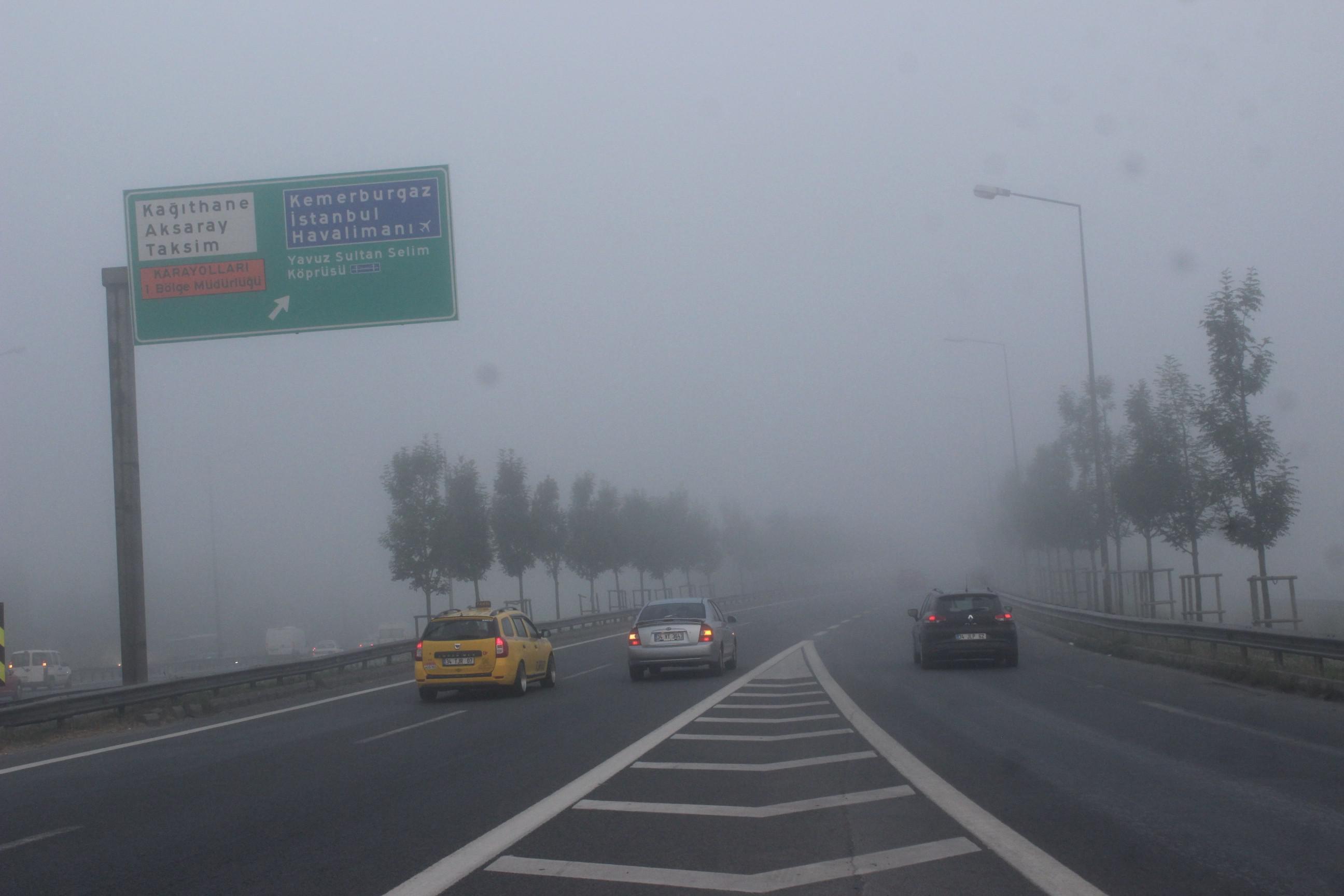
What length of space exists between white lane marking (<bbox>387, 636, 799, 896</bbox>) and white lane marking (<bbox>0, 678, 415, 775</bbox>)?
713 cm

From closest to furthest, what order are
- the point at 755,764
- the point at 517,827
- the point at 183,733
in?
1. the point at 517,827
2. the point at 755,764
3. the point at 183,733

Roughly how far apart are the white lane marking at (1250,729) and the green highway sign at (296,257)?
12261mm

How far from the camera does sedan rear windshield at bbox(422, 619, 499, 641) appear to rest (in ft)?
70.4

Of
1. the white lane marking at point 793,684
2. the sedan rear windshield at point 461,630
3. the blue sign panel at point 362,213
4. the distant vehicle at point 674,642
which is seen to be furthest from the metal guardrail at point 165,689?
the white lane marking at point 793,684

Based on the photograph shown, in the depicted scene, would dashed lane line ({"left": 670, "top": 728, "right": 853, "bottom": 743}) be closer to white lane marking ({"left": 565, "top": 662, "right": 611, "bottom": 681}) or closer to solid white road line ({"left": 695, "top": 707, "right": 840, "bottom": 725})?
solid white road line ({"left": 695, "top": 707, "right": 840, "bottom": 725})

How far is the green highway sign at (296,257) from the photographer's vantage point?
2000 cm

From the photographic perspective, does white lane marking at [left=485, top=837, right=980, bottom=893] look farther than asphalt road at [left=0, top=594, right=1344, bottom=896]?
No

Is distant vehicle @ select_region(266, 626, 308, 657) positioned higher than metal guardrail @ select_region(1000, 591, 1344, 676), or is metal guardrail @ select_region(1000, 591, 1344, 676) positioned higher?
metal guardrail @ select_region(1000, 591, 1344, 676)

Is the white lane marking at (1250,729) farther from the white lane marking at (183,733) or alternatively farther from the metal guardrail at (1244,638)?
the white lane marking at (183,733)

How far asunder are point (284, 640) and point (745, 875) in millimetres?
57415

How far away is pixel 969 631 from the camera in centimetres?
2320

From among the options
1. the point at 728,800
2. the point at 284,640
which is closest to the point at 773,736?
the point at 728,800

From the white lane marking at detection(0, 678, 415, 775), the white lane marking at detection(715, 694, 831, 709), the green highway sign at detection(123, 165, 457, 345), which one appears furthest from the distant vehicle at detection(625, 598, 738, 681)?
the green highway sign at detection(123, 165, 457, 345)

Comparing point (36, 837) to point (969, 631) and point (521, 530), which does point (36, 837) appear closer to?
point (969, 631)
